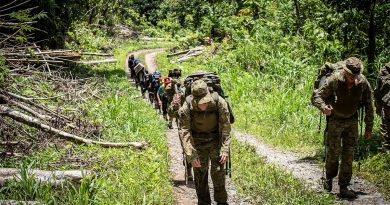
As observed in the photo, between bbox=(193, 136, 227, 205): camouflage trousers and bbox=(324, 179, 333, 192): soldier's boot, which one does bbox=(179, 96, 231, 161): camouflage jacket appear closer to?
bbox=(193, 136, 227, 205): camouflage trousers

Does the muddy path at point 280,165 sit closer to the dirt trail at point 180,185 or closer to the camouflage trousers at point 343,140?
the dirt trail at point 180,185

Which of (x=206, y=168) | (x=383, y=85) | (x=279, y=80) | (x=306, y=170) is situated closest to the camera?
(x=206, y=168)

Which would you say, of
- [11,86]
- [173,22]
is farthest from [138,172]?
[173,22]

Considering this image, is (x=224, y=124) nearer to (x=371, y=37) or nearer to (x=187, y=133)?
(x=187, y=133)

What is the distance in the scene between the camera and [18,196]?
573 cm

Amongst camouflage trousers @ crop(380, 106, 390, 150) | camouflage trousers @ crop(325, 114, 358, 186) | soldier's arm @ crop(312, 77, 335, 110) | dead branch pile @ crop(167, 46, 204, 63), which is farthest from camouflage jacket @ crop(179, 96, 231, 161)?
dead branch pile @ crop(167, 46, 204, 63)

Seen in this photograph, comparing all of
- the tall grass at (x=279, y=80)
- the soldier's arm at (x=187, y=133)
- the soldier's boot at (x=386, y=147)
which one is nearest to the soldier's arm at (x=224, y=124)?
the soldier's arm at (x=187, y=133)

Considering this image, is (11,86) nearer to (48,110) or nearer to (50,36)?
(48,110)

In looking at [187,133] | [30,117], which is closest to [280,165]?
[187,133]

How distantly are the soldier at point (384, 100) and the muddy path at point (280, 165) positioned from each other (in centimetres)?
129

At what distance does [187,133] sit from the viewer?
592cm

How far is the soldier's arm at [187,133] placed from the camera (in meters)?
5.82

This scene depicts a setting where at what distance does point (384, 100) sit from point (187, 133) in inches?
181

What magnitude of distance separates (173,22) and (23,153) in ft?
113
